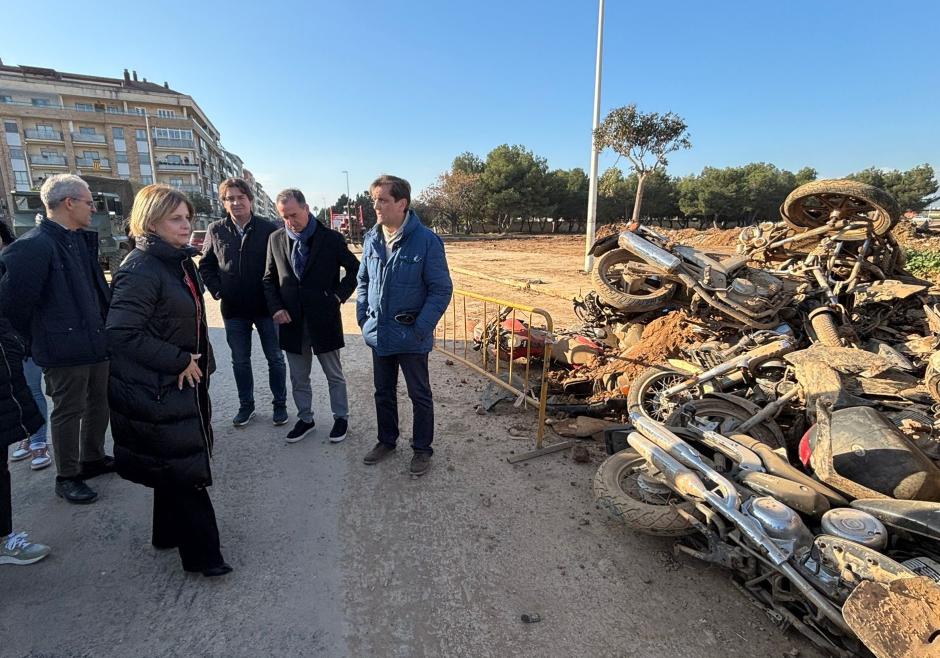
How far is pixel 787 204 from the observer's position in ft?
21.3

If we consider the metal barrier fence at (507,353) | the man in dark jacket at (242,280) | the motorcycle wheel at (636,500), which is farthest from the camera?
the metal barrier fence at (507,353)

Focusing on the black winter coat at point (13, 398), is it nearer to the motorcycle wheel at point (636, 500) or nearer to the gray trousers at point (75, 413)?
the gray trousers at point (75, 413)

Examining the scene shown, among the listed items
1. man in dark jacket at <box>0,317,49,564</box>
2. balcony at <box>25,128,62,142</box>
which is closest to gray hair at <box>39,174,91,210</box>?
man in dark jacket at <box>0,317,49,564</box>

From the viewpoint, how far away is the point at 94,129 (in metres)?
50.3

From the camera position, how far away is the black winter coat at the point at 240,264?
3609 millimetres

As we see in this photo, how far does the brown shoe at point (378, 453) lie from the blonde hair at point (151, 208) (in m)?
2.02

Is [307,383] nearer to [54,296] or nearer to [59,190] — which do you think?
[54,296]

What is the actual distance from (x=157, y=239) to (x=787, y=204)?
768 cm

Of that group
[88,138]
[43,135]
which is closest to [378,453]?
[88,138]

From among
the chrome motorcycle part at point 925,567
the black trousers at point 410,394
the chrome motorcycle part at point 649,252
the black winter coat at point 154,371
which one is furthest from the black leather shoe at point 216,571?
the chrome motorcycle part at point 649,252

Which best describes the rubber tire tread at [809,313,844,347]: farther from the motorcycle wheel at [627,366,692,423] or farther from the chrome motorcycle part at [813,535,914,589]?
the chrome motorcycle part at [813,535,914,589]

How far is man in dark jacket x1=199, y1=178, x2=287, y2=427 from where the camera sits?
142 inches

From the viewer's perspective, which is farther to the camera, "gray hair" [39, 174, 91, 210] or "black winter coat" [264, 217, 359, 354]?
"black winter coat" [264, 217, 359, 354]

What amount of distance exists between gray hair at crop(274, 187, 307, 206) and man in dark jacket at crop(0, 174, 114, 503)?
112 cm
